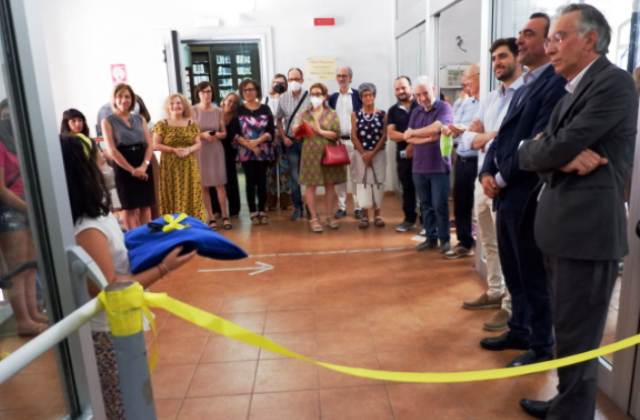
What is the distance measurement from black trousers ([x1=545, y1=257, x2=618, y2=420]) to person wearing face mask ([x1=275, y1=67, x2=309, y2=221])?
400 cm

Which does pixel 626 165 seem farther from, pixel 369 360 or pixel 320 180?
pixel 320 180

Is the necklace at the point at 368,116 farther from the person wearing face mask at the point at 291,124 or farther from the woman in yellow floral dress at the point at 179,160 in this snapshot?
the woman in yellow floral dress at the point at 179,160

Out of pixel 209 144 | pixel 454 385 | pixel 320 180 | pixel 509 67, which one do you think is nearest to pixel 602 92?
pixel 509 67

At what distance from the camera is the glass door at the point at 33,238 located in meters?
0.96

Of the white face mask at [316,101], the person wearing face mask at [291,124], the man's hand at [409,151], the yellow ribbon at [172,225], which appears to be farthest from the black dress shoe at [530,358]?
the person wearing face mask at [291,124]

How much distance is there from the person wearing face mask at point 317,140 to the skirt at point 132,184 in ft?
5.04

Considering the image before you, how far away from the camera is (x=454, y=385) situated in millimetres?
2391

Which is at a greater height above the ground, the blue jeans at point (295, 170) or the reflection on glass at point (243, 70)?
the reflection on glass at point (243, 70)

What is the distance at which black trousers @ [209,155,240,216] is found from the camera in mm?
5910

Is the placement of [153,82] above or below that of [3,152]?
above

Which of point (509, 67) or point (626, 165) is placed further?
point (509, 67)

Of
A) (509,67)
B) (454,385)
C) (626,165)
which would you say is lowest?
(454,385)

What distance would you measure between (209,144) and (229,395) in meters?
3.60

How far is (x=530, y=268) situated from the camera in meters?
2.31
